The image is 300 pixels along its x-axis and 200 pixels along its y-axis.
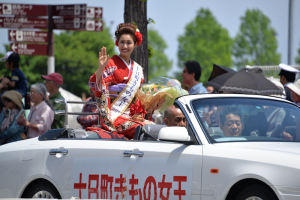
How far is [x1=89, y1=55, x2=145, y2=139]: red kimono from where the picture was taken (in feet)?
23.6

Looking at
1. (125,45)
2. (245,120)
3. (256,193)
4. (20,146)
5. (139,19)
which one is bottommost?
(256,193)

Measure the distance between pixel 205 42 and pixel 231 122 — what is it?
62236 mm

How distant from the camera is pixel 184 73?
1009cm

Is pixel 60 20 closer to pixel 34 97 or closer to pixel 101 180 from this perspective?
pixel 34 97

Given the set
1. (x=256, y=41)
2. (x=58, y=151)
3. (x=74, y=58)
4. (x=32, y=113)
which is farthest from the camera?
(x=256, y=41)

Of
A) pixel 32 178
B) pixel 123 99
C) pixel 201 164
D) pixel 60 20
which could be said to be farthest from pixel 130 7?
pixel 60 20

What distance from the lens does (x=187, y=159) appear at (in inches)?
228

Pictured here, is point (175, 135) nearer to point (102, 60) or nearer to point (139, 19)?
point (102, 60)

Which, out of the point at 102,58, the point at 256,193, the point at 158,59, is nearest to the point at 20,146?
the point at 102,58

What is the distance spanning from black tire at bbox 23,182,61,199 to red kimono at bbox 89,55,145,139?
3.10 ft

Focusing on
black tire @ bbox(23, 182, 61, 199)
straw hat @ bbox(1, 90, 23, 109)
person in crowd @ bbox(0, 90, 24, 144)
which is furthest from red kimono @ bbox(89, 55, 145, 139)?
straw hat @ bbox(1, 90, 23, 109)

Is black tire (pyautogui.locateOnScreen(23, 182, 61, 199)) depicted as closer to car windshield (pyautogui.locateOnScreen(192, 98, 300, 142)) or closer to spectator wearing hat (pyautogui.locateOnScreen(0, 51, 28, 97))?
car windshield (pyautogui.locateOnScreen(192, 98, 300, 142))

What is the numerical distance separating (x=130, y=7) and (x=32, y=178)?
4248mm

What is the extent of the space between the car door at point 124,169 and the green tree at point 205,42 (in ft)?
195
